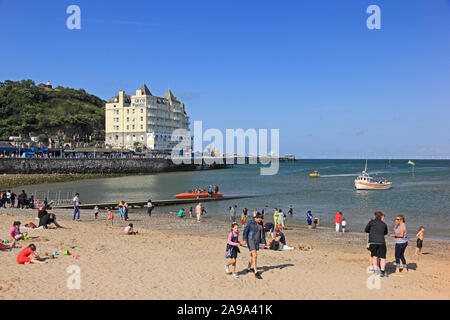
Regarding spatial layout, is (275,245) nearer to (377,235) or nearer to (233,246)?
(233,246)

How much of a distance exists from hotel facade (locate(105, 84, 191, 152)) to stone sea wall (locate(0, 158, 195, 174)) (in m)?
16.7

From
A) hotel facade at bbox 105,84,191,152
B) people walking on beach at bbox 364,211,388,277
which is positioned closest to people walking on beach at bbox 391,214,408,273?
people walking on beach at bbox 364,211,388,277

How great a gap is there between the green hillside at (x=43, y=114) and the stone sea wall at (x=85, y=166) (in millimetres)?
28097

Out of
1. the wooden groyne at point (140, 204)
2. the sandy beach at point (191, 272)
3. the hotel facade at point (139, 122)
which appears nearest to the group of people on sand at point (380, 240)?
the sandy beach at point (191, 272)

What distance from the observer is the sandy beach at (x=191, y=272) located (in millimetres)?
8297

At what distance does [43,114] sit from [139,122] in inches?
1056

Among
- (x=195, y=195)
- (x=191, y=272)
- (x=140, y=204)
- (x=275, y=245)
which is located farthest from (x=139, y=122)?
(x=191, y=272)

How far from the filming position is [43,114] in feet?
332

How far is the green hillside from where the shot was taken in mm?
93062

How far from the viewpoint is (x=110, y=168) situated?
7500 cm

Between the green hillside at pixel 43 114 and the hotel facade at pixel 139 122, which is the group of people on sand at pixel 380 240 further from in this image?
the hotel facade at pixel 139 122

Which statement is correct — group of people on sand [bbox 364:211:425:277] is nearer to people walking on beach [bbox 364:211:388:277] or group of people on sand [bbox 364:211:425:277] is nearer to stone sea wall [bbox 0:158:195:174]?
people walking on beach [bbox 364:211:388:277]
